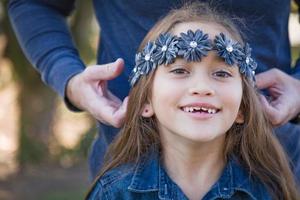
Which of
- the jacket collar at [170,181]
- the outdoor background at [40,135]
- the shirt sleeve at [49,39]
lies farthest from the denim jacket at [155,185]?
the outdoor background at [40,135]

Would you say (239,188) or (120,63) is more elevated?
(120,63)

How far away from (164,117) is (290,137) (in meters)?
0.58

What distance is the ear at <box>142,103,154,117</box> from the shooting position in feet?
7.24

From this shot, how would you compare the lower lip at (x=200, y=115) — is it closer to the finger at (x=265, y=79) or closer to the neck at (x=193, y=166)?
the neck at (x=193, y=166)

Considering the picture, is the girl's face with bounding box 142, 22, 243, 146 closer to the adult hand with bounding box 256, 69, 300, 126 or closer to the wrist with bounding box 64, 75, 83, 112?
the adult hand with bounding box 256, 69, 300, 126

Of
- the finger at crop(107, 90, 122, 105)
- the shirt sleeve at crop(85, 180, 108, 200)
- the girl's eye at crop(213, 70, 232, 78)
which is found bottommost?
the shirt sleeve at crop(85, 180, 108, 200)

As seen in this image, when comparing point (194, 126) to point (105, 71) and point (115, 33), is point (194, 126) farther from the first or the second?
point (115, 33)

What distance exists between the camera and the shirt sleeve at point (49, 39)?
8.04 feet

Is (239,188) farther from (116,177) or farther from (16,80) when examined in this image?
(16,80)

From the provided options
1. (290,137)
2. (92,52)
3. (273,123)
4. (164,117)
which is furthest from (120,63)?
(92,52)

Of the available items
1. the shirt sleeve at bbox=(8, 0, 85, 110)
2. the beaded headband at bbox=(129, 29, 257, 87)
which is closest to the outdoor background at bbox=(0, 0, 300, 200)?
the shirt sleeve at bbox=(8, 0, 85, 110)

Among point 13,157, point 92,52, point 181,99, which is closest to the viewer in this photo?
point 181,99

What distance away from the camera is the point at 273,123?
2289mm

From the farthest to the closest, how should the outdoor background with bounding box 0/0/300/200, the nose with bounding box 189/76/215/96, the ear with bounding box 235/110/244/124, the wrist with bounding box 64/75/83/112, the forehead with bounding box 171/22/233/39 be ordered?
the outdoor background with bounding box 0/0/300/200 → the wrist with bounding box 64/75/83/112 → the ear with bounding box 235/110/244/124 → the forehead with bounding box 171/22/233/39 → the nose with bounding box 189/76/215/96
